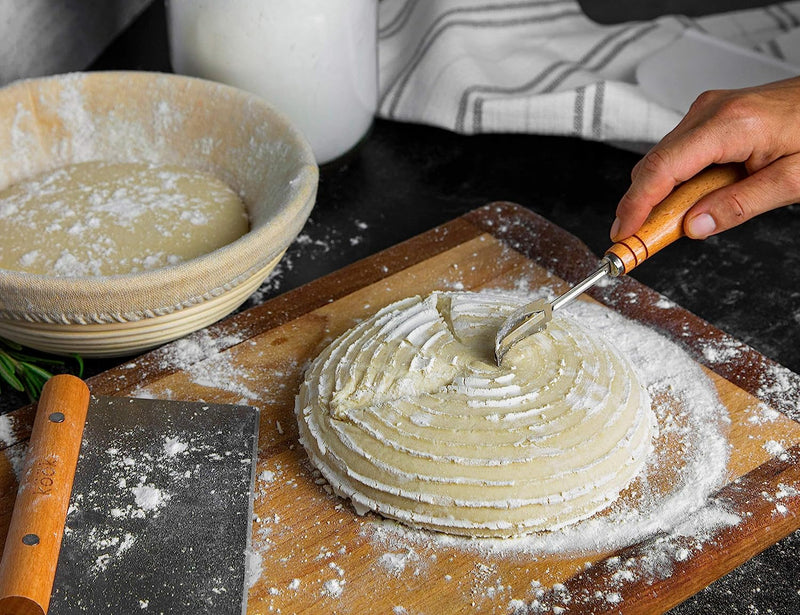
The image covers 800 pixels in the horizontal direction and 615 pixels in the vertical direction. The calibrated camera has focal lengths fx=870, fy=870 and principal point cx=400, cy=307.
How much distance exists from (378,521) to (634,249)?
0.44m

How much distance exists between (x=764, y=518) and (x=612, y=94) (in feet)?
3.18

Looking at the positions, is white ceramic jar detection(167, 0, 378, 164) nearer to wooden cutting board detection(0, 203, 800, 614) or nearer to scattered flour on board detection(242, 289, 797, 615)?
wooden cutting board detection(0, 203, 800, 614)

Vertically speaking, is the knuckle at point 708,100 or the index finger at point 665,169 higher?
the knuckle at point 708,100

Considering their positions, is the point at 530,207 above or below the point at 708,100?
below

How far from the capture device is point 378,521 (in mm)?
990

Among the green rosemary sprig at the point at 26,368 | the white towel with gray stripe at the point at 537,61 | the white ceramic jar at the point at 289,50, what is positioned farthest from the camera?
the white towel with gray stripe at the point at 537,61

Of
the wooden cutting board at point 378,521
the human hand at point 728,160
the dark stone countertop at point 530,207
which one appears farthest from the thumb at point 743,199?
the dark stone countertop at point 530,207

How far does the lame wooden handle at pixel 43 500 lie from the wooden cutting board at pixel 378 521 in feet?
0.25

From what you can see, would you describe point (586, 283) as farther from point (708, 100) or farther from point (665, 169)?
point (708, 100)

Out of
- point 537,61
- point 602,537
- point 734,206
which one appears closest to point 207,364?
point 602,537

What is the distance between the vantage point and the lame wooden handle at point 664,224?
1.03m

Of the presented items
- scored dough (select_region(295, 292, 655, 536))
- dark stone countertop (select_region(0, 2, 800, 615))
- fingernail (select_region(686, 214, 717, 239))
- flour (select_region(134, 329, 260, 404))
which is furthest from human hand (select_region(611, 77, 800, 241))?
flour (select_region(134, 329, 260, 404))

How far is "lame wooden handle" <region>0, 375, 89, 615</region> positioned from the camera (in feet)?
2.76

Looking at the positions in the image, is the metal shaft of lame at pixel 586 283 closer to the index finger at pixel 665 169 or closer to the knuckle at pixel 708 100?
the index finger at pixel 665 169
